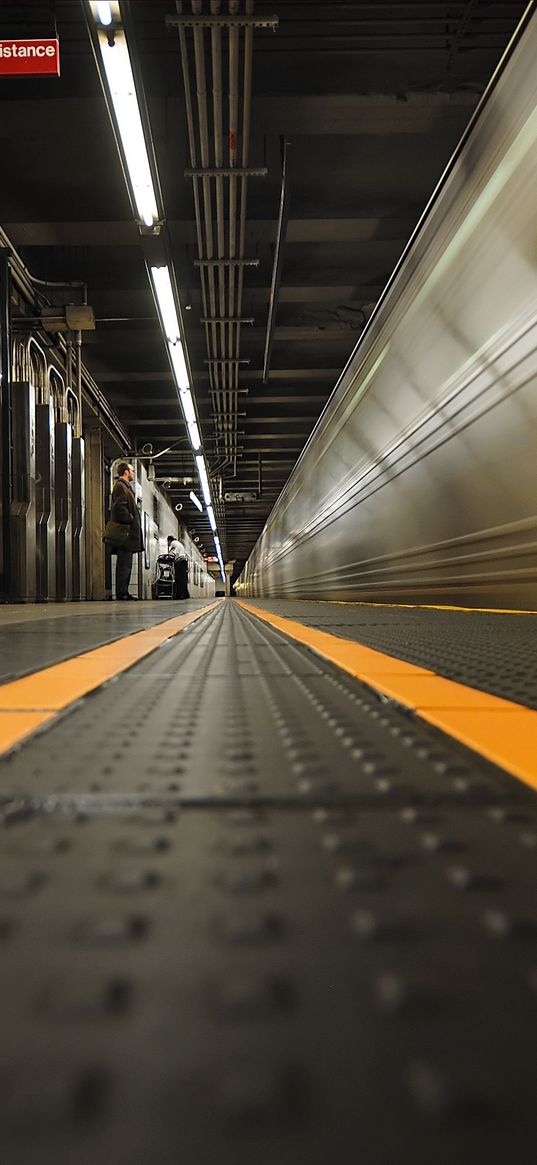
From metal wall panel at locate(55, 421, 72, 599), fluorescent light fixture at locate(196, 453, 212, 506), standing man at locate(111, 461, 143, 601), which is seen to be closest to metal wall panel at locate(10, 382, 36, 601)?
metal wall panel at locate(55, 421, 72, 599)

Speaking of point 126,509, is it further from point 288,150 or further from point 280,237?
point 288,150

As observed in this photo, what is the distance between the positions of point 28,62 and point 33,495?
5.38 meters

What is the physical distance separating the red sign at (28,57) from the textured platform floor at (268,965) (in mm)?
5826

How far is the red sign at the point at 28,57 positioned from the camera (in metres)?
4.75

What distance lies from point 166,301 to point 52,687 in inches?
286

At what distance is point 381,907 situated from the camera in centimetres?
47

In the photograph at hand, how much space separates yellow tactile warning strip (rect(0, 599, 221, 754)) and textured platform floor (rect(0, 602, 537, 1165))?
0.30m

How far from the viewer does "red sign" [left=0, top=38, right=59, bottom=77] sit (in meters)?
4.75

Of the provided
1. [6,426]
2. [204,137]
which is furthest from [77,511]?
[204,137]

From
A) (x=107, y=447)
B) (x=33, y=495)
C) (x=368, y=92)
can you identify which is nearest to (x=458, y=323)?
(x=368, y=92)

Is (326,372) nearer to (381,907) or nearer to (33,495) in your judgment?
(33,495)

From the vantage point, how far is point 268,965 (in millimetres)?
405

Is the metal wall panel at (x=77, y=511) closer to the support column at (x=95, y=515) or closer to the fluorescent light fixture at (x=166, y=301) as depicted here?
the support column at (x=95, y=515)

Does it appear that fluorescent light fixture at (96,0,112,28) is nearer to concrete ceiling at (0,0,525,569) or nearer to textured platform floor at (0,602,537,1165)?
concrete ceiling at (0,0,525,569)
